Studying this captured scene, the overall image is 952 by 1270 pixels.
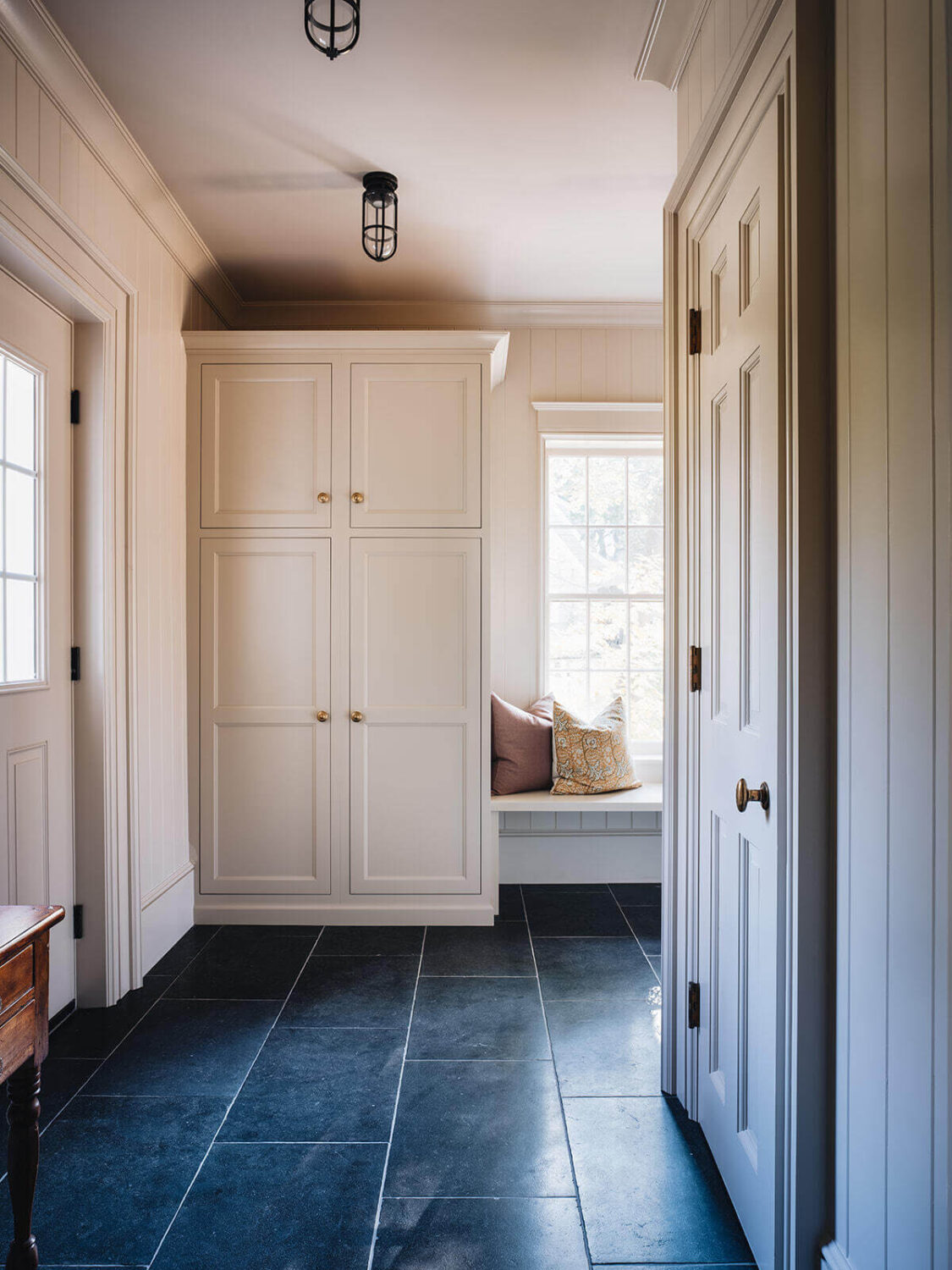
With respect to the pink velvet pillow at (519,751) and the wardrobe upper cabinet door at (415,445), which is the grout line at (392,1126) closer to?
the pink velvet pillow at (519,751)

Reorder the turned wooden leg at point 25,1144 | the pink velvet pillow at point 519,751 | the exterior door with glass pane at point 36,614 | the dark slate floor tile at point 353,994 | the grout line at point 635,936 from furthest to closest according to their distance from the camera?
the pink velvet pillow at point 519,751 → the grout line at point 635,936 → the dark slate floor tile at point 353,994 → the exterior door with glass pane at point 36,614 → the turned wooden leg at point 25,1144

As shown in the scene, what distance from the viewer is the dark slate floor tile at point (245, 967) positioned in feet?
8.85

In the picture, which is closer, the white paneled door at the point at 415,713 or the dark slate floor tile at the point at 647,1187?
the dark slate floor tile at the point at 647,1187

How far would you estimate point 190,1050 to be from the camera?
7.59 feet

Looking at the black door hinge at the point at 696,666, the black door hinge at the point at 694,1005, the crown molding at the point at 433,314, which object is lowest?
the black door hinge at the point at 694,1005

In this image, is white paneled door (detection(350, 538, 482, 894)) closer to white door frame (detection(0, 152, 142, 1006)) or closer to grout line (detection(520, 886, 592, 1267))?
grout line (detection(520, 886, 592, 1267))

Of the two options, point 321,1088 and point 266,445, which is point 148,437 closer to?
point 266,445

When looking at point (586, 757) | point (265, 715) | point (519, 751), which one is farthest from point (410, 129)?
point (586, 757)

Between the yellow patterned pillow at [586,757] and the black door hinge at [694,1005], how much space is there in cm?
166

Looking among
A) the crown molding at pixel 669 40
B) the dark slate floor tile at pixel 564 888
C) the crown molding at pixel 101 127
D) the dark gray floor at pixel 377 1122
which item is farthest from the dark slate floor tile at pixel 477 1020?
the crown molding at pixel 101 127

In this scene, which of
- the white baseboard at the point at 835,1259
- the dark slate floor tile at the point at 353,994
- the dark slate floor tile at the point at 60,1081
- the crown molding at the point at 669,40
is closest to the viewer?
the white baseboard at the point at 835,1259

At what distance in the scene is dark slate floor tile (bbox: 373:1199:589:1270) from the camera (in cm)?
152

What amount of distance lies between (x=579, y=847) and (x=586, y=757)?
0.50 metres

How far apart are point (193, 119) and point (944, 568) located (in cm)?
258
